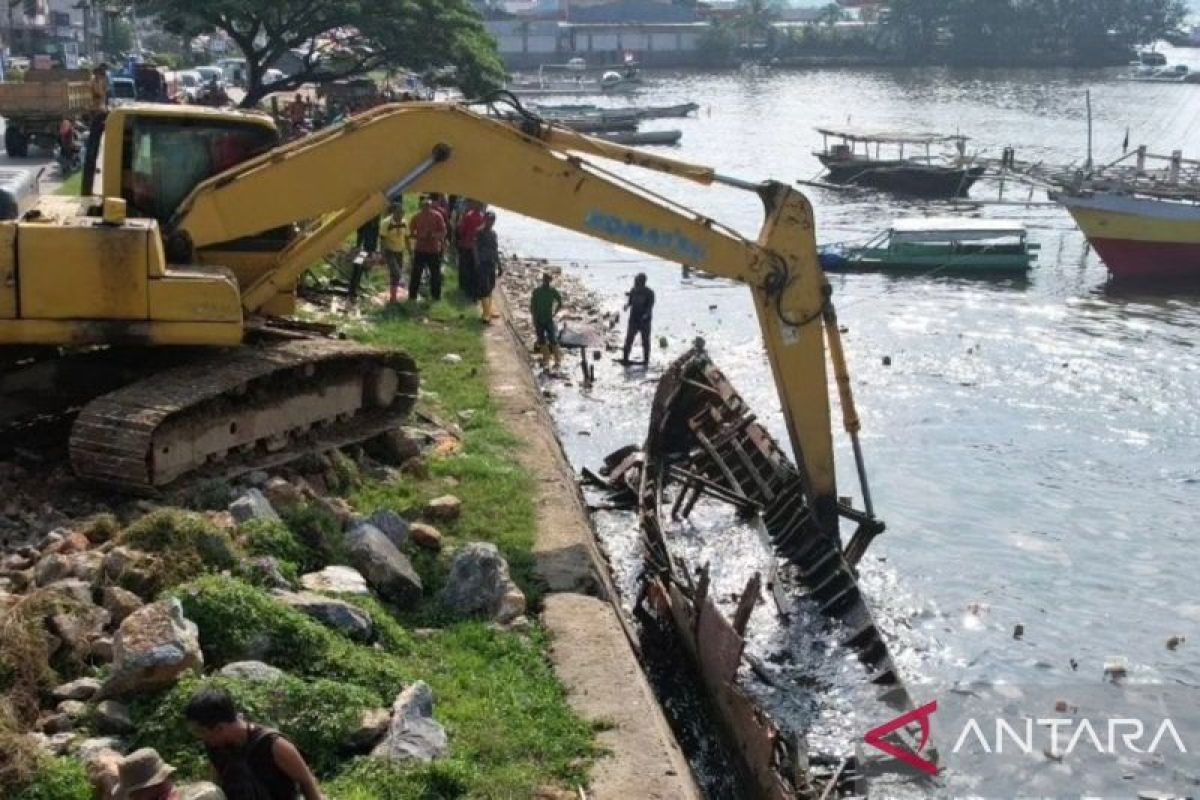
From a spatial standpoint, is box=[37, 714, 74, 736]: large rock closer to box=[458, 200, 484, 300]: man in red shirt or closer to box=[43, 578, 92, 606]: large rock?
box=[43, 578, 92, 606]: large rock

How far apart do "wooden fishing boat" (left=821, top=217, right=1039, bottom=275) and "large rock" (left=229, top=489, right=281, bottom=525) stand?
86.8 feet

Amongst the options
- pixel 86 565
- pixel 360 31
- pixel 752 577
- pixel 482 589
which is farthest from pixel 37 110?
pixel 86 565

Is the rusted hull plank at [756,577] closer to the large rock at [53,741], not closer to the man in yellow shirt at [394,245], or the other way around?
the large rock at [53,741]

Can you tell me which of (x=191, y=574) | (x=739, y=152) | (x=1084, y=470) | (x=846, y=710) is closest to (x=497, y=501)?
(x=846, y=710)

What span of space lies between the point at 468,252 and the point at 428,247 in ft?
3.43

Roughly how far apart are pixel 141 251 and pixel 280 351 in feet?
5.30

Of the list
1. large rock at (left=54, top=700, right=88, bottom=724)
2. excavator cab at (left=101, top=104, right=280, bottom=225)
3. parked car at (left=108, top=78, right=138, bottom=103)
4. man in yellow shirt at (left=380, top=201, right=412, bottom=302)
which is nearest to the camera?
large rock at (left=54, top=700, right=88, bottom=724)

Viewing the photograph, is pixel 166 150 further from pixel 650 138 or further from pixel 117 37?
pixel 117 37

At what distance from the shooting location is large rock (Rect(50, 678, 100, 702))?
8156mm

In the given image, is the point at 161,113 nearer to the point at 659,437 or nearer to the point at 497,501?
the point at 497,501

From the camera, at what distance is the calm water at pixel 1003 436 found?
585 inches

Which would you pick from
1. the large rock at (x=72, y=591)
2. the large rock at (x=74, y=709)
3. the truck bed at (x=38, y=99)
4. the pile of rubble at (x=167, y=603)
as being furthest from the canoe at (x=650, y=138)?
the large rock at (x=74, y=709)

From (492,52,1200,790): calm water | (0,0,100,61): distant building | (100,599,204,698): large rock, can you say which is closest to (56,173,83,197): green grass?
(492,52,1200,790): calm water

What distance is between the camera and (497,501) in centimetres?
1334
